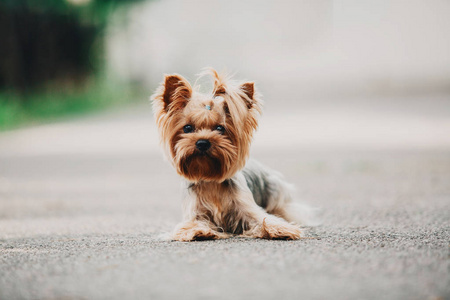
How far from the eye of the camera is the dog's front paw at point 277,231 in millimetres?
4801

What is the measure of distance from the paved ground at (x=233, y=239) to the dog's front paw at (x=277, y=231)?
0.20 metres

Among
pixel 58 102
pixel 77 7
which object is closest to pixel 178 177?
pixel 58 102

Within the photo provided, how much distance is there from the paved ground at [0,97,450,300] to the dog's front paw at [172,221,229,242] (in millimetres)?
183

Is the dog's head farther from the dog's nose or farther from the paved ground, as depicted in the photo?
the paved ground

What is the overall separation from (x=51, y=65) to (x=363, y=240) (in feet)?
99.5

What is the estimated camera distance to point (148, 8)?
115 feet

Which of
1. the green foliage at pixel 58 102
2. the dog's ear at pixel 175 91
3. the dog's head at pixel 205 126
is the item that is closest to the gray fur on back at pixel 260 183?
the dog's head at pixel 205 126

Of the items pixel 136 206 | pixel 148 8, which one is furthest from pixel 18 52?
pixel 136 206

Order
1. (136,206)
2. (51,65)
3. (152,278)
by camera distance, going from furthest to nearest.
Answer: (51,65) < (136,206) < (152,278)

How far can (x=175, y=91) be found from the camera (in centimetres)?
507

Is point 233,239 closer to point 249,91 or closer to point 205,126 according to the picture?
point 205,126

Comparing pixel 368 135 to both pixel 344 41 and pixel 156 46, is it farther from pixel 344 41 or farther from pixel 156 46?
pixel 156 46

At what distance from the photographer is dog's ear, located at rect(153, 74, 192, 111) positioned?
505 centimetres

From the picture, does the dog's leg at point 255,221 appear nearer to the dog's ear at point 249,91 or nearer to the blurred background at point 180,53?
the dog's ear at point 249,91
